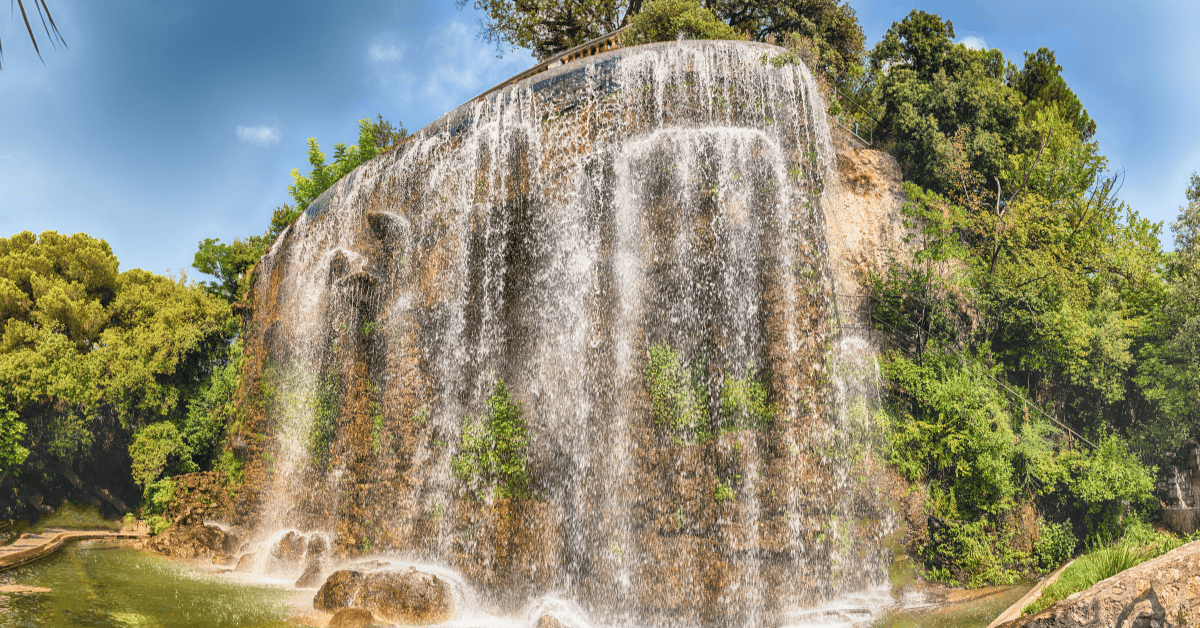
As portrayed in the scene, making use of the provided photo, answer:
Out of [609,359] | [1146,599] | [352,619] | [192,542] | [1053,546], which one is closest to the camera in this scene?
[1146,599]

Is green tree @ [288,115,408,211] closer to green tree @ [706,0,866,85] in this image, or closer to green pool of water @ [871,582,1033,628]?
green tree @ [706,0,866,85]

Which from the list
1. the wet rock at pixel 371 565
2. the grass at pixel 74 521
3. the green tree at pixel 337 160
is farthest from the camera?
the green tree at pixel 337 160

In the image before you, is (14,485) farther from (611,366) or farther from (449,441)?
(611,366)

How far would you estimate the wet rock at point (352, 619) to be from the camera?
10367 millimetres

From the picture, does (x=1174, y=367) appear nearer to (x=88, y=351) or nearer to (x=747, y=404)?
(x=747, y=404)

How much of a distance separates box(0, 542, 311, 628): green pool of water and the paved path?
364mm

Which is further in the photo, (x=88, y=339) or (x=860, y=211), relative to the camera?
(x=88, y=339)

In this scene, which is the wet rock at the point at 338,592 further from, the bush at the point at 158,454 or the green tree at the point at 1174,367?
the green tree at the point at 1174,367

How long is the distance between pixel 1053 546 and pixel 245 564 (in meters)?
17.6

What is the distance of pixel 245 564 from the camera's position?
50.4ft

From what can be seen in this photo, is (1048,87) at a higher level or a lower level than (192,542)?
higher

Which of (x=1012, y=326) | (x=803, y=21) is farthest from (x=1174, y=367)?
(x=803, y=21)

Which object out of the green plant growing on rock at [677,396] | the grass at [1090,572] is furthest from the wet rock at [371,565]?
the grass at [1090,572]

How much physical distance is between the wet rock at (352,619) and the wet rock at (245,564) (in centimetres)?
610
